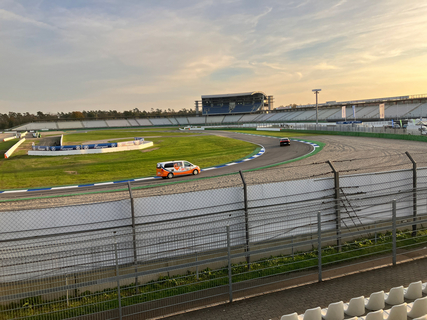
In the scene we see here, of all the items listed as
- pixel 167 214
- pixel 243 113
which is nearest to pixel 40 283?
pixel 167 214

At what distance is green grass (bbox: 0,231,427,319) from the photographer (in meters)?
6.32

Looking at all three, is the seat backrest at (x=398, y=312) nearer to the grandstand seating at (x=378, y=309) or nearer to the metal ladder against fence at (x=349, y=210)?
the grandstand seating at (x=378, y=309)

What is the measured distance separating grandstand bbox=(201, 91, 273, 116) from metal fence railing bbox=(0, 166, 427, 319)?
121889mm

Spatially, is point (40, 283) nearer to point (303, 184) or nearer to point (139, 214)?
point (139, 214)

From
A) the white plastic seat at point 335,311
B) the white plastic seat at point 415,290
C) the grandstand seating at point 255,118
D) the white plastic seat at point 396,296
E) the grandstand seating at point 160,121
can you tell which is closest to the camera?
the white plastic seat at point 335,311

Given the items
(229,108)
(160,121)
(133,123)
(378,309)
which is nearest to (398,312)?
(378,309)

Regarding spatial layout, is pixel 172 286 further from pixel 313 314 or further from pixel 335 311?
pixel 335 311

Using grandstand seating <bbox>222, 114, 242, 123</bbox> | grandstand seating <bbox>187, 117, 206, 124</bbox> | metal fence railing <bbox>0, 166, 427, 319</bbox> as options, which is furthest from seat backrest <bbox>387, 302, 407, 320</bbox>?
grandstand seating <bbox>187, 117, 206, 124</bbox>

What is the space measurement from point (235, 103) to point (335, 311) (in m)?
135

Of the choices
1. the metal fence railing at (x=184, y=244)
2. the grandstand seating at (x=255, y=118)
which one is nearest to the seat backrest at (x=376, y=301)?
the metal fence railing at (x=184, y=244)

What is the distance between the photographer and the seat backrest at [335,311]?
520cm

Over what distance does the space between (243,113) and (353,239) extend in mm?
122680

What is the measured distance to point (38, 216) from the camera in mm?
7047

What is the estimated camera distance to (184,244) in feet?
24.7
